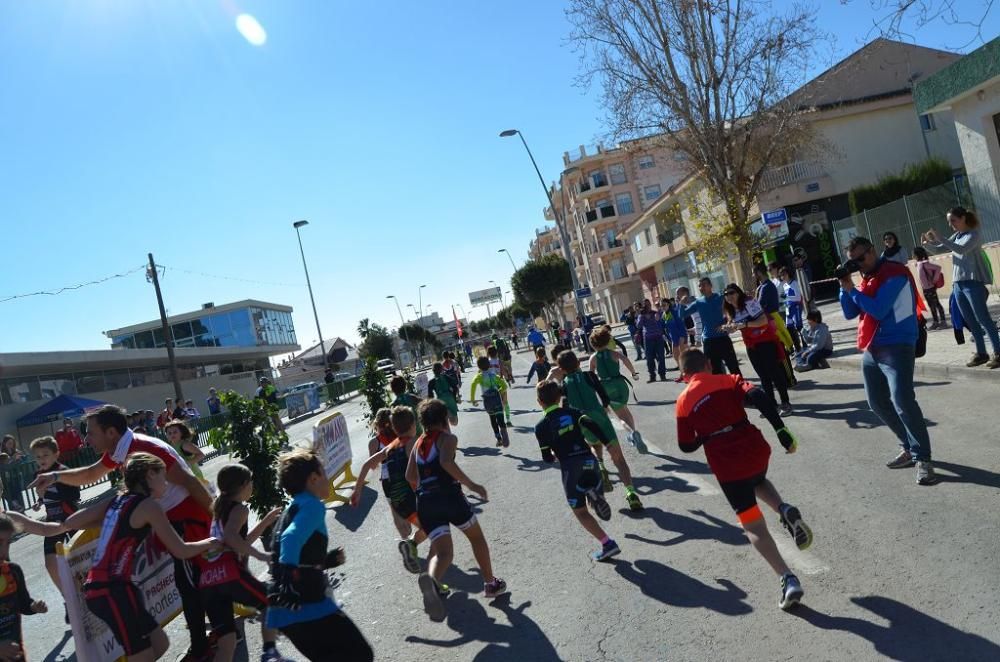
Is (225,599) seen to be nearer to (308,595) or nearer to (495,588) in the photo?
(308,595)

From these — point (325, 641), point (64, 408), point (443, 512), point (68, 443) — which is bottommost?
point (325, 641)

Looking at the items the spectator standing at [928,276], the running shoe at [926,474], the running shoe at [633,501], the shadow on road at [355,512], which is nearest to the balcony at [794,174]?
the spectator standing at [928,276]

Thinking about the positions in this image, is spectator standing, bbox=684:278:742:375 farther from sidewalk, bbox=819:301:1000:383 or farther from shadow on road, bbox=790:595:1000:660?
shadow on road, bbox=790:595:1000:660

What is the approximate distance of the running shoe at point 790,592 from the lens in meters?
3.98

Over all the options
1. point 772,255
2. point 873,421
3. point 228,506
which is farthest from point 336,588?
point 772,255

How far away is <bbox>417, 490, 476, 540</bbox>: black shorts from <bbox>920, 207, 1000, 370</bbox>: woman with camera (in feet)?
20.9

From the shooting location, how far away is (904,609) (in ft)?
12.4

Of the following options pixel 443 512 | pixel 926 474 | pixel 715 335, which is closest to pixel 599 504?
pixel 443 512

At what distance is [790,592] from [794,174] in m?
30.4

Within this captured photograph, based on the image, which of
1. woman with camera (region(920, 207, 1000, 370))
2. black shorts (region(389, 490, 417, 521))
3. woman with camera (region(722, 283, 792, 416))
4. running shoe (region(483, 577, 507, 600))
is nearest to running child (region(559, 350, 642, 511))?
black shorts (region(389, 490, 417, 521))

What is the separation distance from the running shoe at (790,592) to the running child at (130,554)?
127 inches

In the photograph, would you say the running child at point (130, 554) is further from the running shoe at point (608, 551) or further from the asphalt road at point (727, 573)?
the running shoe at point (608, 551)

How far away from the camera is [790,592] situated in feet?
13.1

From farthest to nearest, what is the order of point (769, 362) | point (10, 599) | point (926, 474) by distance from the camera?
point (769, 362), point (926, 474), point (10, 599)
